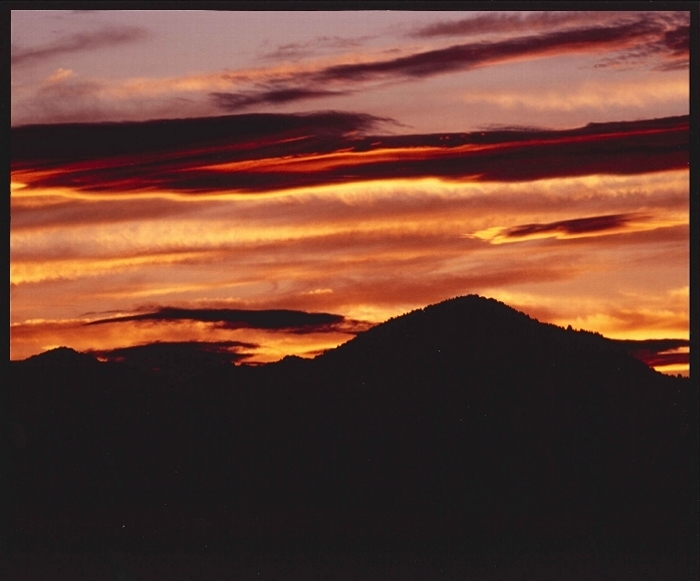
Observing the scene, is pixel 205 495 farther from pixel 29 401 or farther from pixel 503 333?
pixel 503 333

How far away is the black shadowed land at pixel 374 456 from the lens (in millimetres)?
6863

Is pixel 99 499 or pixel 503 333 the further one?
pixel 503 333

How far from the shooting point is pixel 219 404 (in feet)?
27.4

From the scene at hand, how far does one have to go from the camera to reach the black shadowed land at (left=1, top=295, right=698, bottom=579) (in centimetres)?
686

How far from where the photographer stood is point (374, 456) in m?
8.17

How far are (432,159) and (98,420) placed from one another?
3.66m

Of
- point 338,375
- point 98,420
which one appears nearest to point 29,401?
point 98,420
